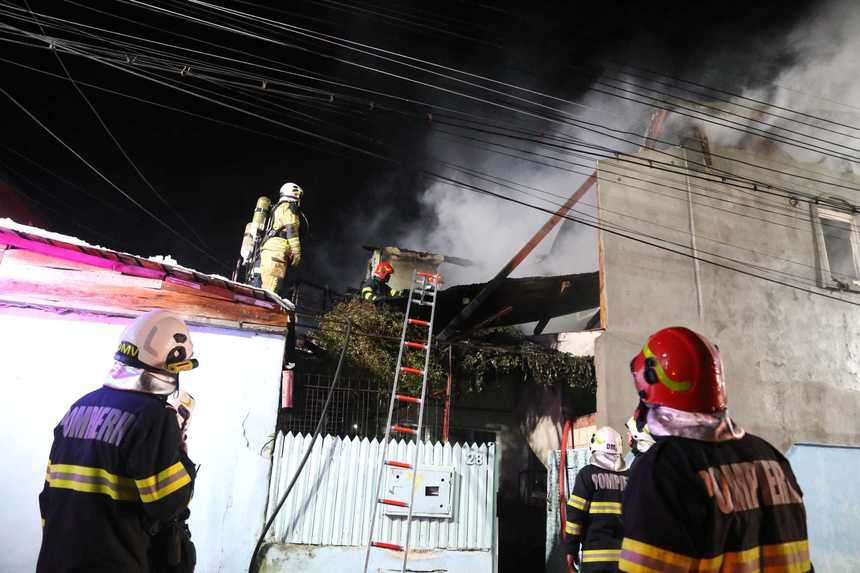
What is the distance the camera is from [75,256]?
5914mm

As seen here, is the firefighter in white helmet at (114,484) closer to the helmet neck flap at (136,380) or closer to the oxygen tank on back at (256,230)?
the helmet neck flap at (136,380)

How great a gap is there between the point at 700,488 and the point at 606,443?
322cm

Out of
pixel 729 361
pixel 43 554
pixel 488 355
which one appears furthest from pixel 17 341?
pixel 729 361

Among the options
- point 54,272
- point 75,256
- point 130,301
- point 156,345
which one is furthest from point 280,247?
point 156,345

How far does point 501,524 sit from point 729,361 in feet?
16.3

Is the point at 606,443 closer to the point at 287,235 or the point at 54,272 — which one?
the point at 287,235

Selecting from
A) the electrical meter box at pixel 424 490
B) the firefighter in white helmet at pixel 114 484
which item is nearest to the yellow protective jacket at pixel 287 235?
the electrical meter box at pixel 424 490

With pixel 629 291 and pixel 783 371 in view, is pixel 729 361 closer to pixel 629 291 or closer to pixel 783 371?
pixel 783 371

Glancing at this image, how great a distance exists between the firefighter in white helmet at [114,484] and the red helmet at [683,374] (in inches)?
85.6

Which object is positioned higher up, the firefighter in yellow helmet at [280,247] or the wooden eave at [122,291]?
the firefighter in yellow helmet at [280,247]

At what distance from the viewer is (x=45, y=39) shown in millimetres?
5574

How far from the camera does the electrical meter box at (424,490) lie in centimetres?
602

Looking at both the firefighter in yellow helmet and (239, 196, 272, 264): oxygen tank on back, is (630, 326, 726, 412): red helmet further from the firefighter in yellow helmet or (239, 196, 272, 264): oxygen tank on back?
(239, 196, 272, 264): oxygen tank on back

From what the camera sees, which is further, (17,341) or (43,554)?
(17,341)
